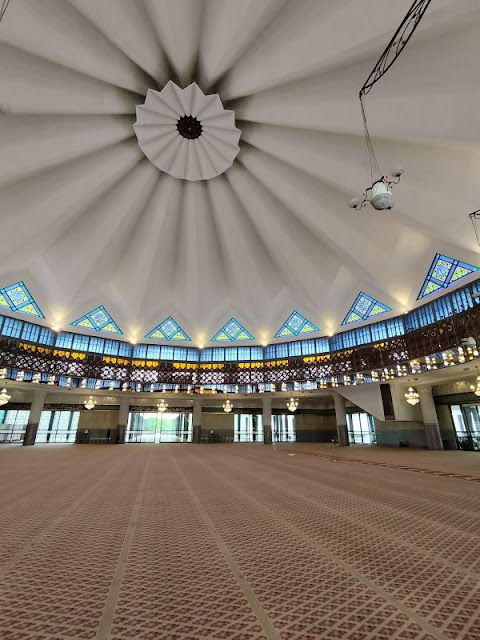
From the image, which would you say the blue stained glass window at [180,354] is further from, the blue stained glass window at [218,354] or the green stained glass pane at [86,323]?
the green stained glass pane at [86,323]

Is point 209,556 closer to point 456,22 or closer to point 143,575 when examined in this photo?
point 143,575

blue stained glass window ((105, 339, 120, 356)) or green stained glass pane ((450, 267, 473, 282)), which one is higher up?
green stained glass pane ((450, 267, 473, 282))

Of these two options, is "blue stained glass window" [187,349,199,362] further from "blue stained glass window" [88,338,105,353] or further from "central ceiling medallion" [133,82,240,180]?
"central ceiling medallion" [133,82,240,180]

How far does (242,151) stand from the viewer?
19.3 meters

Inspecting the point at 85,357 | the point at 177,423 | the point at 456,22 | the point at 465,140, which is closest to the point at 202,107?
the point at 456,22

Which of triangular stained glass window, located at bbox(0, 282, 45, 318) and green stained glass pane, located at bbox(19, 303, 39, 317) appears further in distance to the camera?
green stained glass pane, located at bbox(19, 303, 39, 317)

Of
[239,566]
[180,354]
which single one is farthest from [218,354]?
[239,566]

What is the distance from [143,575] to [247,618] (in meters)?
1.20

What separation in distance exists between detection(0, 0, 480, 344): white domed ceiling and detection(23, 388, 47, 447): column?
684cm

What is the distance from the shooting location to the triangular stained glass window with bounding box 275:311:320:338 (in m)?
28.8

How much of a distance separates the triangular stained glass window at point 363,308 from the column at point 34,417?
1076 inches

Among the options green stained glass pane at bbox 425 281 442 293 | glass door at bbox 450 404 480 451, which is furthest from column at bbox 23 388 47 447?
glass door at bbox 450 404 480 451

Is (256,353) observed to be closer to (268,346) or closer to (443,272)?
(268,346)

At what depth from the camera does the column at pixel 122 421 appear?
28737 millimetres
